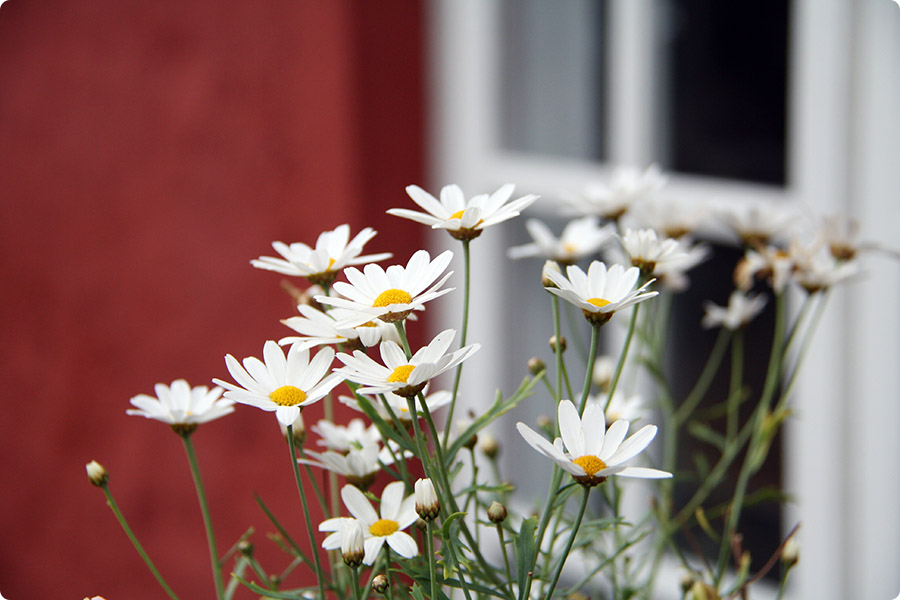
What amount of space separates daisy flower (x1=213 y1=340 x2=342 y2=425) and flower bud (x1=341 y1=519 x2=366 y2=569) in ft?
0.14

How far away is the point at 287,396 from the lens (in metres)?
0.30

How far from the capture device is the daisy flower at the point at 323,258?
1.12 feet

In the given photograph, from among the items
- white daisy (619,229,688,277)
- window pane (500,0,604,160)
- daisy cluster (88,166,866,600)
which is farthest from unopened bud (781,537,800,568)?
window pane (500,0,604,160)

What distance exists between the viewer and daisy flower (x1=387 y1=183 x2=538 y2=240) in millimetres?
332

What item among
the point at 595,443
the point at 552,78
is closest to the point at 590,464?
the point at 595,443

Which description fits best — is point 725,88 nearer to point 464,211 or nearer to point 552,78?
point 552,78

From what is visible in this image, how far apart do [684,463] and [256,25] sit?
2.64ft

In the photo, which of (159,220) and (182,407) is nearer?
(182,407)

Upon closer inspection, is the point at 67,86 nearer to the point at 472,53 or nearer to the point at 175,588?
the point at 472,53

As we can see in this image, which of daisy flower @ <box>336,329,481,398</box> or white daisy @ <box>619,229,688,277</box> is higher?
white daisy @ <box>619,229,688,277</box>

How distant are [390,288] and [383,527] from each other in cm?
9

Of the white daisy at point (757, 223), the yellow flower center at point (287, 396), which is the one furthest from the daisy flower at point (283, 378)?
the white daisy at point (757, 223)

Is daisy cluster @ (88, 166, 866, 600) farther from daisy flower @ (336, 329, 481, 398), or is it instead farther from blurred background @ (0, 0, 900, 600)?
blurred background @ (0, 0, 900, 600)

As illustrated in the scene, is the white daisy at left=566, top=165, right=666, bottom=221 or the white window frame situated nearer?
the white daisy at left=566, top=165, right=666, bottom=221
